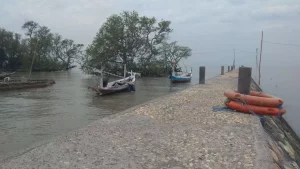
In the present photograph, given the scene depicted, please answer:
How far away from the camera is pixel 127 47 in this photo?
57781 millimetres

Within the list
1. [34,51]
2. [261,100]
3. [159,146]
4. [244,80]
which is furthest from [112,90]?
[34,51]

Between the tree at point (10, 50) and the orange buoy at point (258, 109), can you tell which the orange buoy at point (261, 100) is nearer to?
the orange buoy at point (258, 109)

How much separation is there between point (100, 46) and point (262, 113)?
4852cm

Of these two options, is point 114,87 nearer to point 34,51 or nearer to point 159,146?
point 159,146

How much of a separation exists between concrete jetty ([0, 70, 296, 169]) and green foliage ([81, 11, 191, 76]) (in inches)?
1786

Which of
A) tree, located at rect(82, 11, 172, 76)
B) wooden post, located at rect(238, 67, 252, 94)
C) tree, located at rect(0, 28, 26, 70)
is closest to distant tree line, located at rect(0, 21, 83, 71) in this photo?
tree, located at rect(0, 28, 26, 70)

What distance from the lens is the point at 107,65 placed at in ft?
188

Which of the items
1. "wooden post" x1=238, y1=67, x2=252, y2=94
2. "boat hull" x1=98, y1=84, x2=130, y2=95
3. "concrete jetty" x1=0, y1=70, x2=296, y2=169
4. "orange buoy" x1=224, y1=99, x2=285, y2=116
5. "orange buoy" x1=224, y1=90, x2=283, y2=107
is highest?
"wooden post" x1=238, y1=67, x2=252, y2=94

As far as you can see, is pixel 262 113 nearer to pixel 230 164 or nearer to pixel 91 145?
pixel 230 164

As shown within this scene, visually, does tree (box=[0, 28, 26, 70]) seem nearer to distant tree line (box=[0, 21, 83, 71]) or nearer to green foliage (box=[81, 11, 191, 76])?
distant tree line (box=[0, 21, 83, 71])

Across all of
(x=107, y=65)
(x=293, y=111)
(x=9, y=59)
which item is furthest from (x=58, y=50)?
(x=293, y=111)

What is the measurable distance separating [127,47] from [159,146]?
172ft

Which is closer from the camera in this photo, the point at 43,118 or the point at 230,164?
the point at 230,164

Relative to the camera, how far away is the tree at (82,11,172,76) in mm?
55656
